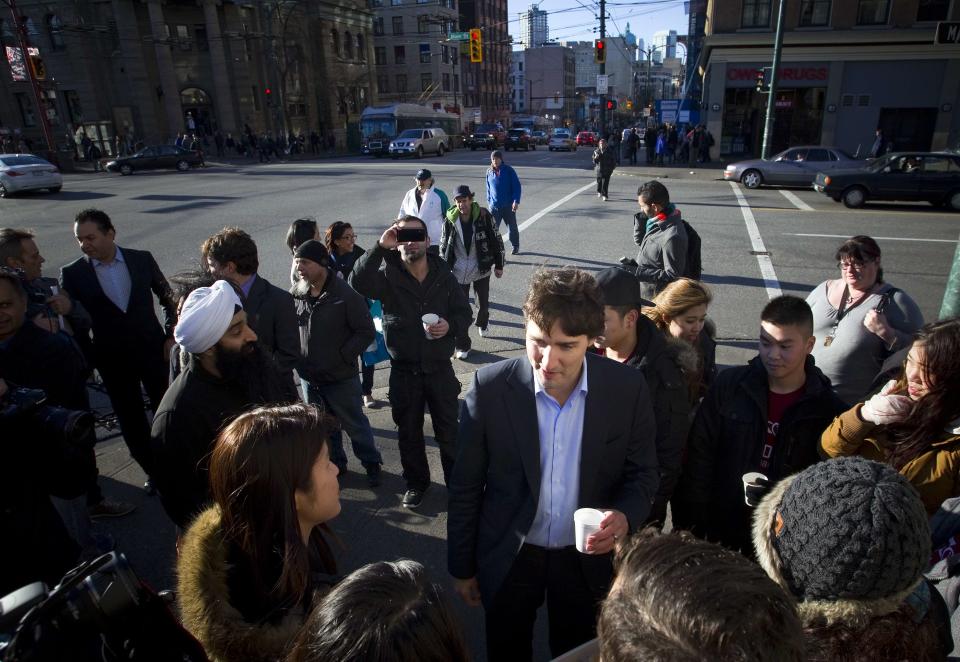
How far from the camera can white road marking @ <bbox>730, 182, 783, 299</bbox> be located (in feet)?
28.9

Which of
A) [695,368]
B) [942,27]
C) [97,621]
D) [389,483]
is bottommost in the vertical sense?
[389,483]

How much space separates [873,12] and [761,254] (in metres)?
24.1

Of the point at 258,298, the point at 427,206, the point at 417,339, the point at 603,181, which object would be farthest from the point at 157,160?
the point at 417,339

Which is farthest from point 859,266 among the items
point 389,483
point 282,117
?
point 282,117

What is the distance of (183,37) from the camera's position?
4247cm

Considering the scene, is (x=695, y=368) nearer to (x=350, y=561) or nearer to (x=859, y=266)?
(x=859, y=266)

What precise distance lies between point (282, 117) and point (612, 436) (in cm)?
4722

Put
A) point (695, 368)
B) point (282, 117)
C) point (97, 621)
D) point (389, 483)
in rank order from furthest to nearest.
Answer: point (282, 117), point (389, 483), point (695, 368), point (97, 621)

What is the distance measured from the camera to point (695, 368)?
2965mm

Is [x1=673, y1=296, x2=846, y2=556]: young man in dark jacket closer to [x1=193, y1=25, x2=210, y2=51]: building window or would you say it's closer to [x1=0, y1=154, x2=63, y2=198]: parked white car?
[x1=0, y1=154, x2=63, y2=198]: parked white car

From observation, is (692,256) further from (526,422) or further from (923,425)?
(526,422)

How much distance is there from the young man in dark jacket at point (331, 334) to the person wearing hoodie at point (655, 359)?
1.92 m

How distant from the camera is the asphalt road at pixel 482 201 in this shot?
13.0 ft

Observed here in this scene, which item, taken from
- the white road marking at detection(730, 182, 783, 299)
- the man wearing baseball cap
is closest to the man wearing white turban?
the man wearing baseball cap
